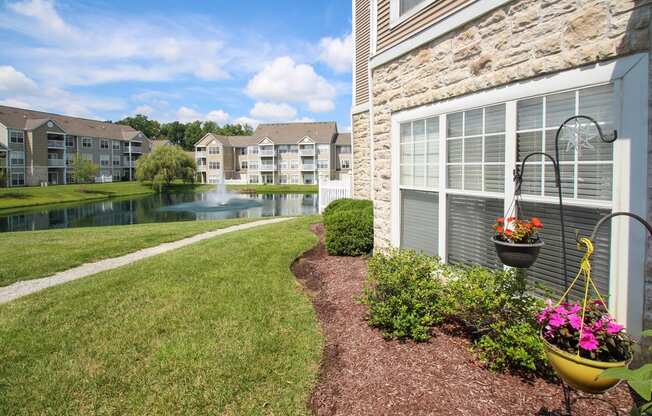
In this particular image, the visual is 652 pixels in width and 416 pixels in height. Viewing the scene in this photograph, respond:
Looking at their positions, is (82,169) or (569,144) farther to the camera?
(82,169)

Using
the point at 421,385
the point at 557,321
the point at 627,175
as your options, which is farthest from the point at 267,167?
the point at 557,321

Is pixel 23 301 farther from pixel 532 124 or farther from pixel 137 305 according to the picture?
pixel 532 124

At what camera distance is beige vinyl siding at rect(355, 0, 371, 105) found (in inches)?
454

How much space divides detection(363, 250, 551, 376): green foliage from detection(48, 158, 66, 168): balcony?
2422 inches

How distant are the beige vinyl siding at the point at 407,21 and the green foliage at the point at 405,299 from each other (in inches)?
133

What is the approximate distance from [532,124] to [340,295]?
337 centimetres

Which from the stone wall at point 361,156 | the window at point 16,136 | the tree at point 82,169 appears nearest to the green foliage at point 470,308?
the stone wall at point 361,156

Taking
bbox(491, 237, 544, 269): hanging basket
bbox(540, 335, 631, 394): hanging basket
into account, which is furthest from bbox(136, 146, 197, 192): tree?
bbox(540, 335, 631, 394): hanging basket

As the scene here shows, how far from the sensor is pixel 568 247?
361cm

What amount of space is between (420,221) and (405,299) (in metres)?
1.97

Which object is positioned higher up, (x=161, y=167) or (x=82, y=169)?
(x=161, y=167)

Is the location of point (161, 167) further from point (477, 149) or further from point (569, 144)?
point (569, 144)

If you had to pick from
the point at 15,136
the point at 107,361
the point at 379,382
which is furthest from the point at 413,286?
the point at 15,136

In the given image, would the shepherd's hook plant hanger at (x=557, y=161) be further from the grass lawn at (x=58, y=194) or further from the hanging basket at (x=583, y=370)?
the grass lawn at (x=58, y=194)
